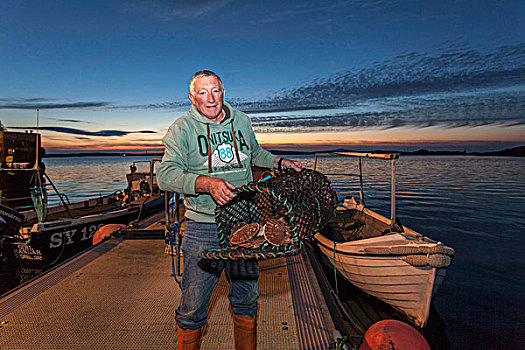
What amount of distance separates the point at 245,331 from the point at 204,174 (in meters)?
1.32

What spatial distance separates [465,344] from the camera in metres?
6.34

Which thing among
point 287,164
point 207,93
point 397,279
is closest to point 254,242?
point 287,164

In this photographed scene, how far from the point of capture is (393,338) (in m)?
3.21

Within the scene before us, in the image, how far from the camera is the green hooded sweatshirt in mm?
2178

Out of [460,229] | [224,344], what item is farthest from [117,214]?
[460,229]

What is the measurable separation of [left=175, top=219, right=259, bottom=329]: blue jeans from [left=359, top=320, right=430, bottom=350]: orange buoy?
64.5 inches

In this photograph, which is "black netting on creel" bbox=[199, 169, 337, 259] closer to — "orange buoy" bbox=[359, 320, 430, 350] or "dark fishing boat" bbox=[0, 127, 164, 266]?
"orange buoy" bbox=[359, 320, 430, 350]

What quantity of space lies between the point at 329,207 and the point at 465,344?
5.80m

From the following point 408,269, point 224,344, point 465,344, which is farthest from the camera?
point 465,344

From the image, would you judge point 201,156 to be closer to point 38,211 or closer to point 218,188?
point 218,188

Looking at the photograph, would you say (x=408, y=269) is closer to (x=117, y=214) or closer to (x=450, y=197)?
(x=117, y=214)

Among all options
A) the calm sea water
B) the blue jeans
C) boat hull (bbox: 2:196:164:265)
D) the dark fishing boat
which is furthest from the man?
boat hull (bbox: 2:196:164:265)

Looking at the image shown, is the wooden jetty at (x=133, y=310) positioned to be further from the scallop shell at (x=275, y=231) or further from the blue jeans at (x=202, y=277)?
the scallop shell at (x=275, y=231)

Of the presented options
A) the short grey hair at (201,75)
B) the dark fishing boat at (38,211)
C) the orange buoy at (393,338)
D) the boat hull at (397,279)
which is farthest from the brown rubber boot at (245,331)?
the dark fishing boat at (38,211)
